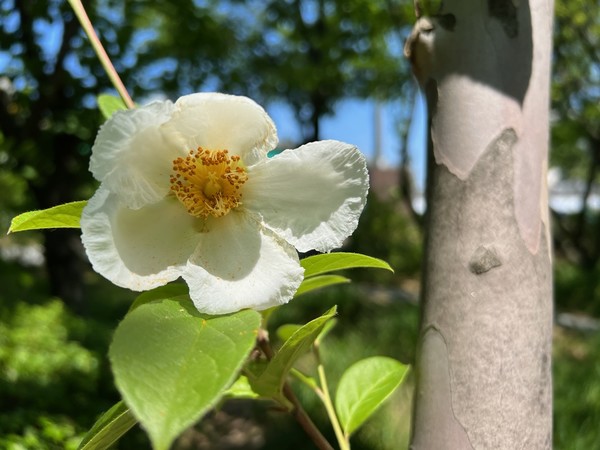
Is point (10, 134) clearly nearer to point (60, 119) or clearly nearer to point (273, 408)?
point (60, 119)

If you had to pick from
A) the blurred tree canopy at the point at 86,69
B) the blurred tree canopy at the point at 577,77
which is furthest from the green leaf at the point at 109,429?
the blurred tree canopy at the point at 577,77

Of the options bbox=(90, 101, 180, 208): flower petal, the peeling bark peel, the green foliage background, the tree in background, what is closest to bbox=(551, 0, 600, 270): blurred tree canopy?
the green foliage background

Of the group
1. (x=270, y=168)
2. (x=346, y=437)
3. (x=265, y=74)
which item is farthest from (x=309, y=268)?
(x=265, y=74)

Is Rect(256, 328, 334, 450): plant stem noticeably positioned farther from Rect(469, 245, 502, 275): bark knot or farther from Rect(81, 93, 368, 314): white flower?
Rect(469, 245, 502, 275): bark knot

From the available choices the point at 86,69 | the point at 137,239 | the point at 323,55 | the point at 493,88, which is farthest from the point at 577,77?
the point at 137,239

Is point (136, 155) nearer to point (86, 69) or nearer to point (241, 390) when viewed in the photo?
point (241, 390)

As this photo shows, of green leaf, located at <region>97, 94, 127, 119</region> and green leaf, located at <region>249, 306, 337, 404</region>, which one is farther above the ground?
green leaf, located at <region>97, 94, 127, 119</region>

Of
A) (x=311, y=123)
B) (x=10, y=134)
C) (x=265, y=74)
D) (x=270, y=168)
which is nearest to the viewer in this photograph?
(x=270, y=168)
